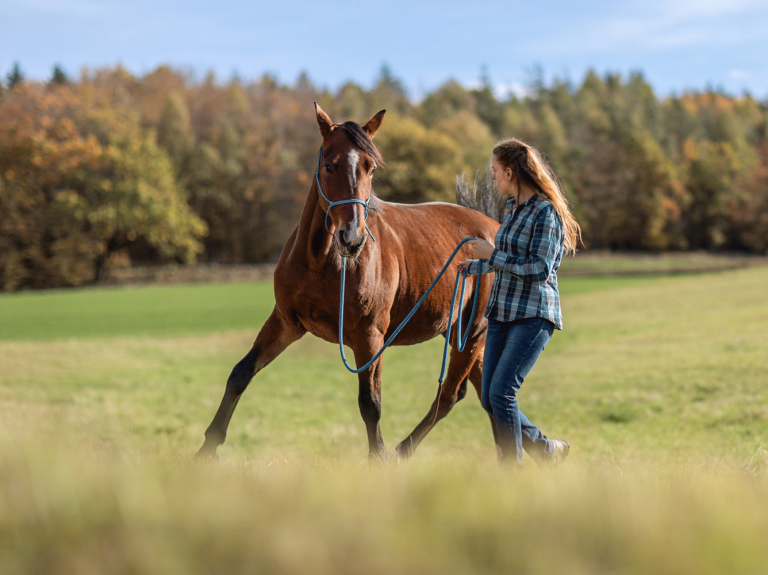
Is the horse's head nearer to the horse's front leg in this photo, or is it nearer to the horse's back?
the horse's front leg

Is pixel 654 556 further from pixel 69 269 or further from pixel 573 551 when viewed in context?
pixel 69 269

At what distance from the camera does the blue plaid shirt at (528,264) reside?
4.73 meters

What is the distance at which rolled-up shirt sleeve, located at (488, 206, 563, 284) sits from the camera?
4695mm

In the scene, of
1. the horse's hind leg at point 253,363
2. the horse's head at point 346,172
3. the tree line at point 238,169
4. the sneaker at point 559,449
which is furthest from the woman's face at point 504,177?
the tree line at point 238,169

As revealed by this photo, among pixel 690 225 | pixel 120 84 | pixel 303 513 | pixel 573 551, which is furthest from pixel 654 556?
pixel 690 225

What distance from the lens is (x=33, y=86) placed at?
222 feet

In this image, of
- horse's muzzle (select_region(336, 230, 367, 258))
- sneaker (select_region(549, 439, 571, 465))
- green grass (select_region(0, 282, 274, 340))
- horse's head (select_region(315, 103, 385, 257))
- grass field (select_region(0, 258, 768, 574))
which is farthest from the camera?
green grass (select_region(0, 282, 274, 340))

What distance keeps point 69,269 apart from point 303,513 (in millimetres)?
66939

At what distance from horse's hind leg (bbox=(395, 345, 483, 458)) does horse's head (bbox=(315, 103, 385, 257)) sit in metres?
2.06

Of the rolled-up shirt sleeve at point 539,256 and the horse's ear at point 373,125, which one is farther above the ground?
the horse's ear at point 373,125

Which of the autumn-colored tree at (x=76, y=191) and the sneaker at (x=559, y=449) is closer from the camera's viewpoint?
the sneaker at (x=559, y=449)

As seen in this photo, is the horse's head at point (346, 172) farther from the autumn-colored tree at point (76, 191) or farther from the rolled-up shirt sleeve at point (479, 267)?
the autumn-colored tree at point (76, 191)

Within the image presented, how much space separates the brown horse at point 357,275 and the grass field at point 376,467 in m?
0.56

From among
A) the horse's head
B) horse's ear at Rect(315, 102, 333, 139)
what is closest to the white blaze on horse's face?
the horse's head
